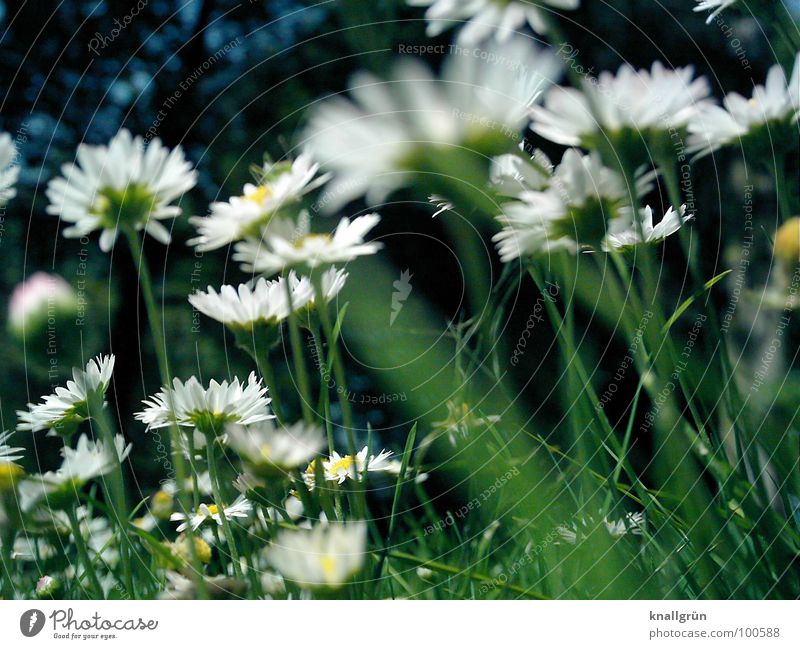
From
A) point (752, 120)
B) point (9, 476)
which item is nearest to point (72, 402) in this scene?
point (9, 476)

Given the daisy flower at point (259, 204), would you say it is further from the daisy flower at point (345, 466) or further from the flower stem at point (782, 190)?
the flower stem at point (782, 190)

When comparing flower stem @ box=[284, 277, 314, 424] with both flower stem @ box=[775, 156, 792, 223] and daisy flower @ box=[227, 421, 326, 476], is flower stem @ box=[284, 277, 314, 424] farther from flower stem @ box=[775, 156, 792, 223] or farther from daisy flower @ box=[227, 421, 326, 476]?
flower stem @ box=[775, 156, 792, 223]

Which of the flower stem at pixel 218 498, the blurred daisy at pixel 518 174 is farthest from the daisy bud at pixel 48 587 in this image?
the blurred daisy at pixel 518 174

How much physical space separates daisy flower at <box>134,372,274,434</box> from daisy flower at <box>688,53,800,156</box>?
0.92ft

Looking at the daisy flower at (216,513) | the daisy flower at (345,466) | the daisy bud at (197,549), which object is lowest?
the daisy bud at (197,549)

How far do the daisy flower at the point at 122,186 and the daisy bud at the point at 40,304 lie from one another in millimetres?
83

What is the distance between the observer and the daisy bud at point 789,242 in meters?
0.46

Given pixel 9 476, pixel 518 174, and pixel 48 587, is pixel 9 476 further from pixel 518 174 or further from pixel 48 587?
pixel 518 174

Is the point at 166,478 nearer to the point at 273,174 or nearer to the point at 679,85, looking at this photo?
the point at 273,174

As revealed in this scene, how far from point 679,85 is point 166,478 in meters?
0.37

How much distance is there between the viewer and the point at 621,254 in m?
0.44

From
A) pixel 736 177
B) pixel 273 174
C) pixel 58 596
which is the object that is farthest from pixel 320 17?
pixel 58 596
